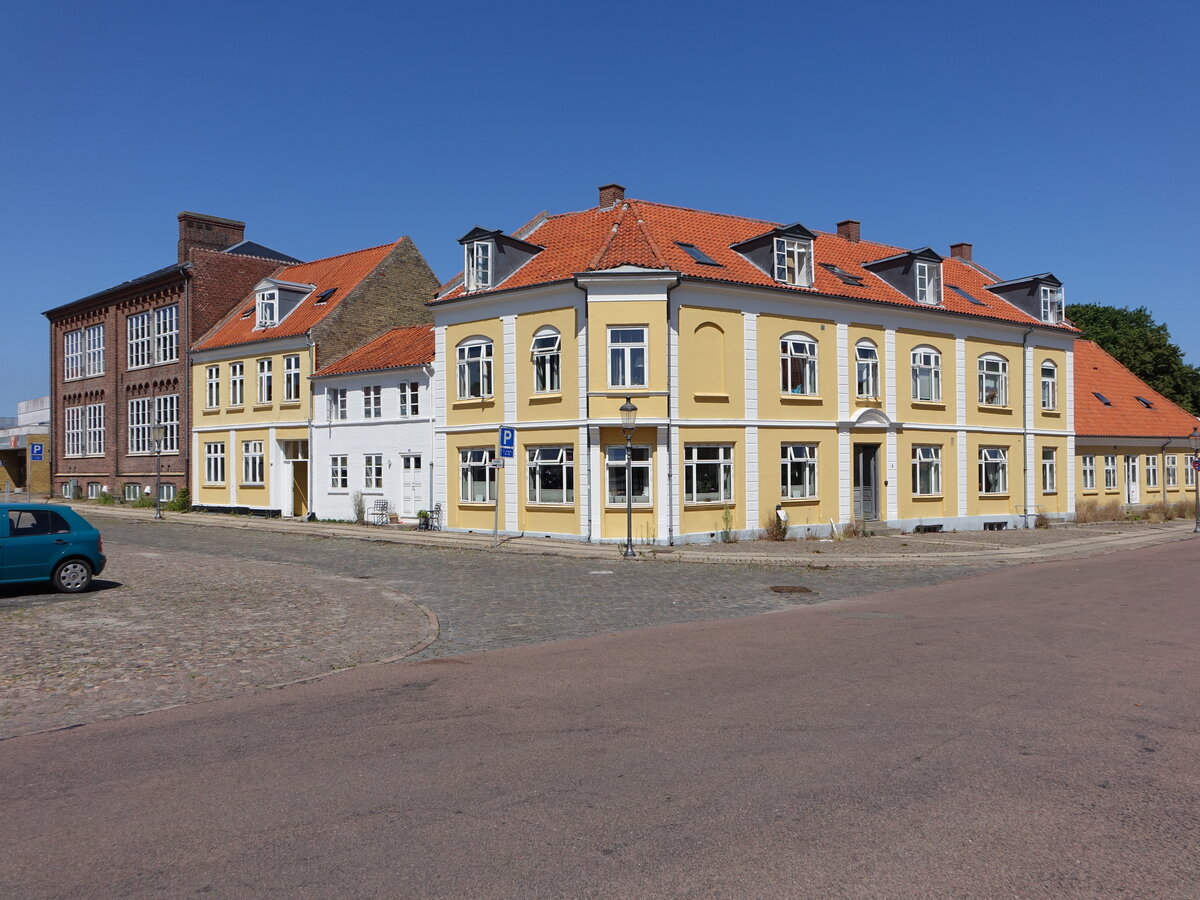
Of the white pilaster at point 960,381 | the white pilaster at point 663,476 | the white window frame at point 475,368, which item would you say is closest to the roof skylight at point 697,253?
the white pilaster at point 663,476

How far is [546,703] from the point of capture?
7891mm

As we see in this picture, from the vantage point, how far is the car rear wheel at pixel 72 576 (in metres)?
14.5

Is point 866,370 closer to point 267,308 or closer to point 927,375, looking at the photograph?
point 927,375

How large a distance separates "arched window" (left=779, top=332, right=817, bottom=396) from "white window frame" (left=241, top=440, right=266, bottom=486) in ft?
69.4

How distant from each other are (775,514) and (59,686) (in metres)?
20.7

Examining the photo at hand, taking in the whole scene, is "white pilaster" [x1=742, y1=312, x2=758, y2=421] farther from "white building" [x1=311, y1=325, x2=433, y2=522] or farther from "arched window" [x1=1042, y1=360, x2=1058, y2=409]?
"arched window" [x1=1042, y1=360, x2=1058, y2=409]

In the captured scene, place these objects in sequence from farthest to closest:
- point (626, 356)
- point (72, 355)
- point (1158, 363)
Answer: point (1158, 363), point (72, 355), point (626, 356)

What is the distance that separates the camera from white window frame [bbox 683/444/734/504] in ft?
82.6

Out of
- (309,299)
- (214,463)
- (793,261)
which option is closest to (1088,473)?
(793,261)

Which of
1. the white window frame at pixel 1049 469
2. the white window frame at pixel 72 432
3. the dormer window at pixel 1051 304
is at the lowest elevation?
the white window frame at pixel 1049 469

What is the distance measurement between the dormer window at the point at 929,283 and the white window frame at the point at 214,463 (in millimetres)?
28324

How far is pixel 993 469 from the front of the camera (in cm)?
3241

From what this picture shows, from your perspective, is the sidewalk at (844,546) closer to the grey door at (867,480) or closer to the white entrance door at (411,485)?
the white entrance door at (411,485)

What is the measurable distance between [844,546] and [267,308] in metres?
25.1
